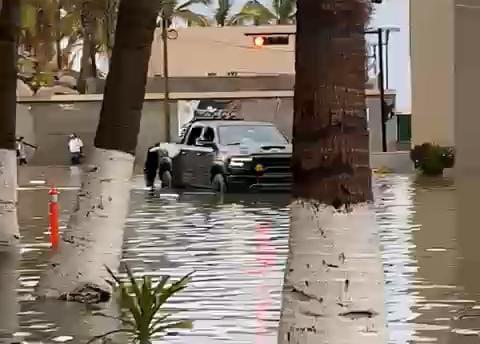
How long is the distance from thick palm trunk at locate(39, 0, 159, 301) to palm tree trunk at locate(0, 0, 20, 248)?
15.9ft

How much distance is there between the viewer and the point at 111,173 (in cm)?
1278

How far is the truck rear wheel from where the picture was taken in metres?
30.8

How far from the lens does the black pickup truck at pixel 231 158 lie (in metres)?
30.2

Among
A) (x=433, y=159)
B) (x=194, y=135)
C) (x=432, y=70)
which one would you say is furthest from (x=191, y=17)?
(x=194, y=135)

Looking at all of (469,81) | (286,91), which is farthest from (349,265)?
(286,91)

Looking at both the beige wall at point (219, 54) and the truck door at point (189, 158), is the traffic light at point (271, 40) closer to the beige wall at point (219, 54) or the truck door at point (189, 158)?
the beige wall at point (219, 54)

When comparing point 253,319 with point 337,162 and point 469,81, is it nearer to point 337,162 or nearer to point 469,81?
point 337,162

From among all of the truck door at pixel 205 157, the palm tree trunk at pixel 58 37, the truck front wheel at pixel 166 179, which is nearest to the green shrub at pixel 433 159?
the truck front wheel at pixel 166 179

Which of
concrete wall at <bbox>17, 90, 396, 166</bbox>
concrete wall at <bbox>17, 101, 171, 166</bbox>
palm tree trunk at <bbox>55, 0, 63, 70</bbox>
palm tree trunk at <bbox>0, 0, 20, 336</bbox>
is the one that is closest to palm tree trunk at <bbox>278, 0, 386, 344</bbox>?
palm tree trunk at <bbox>0, 0, 20, 336</bbox>

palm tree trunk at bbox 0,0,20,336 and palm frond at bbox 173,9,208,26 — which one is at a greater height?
palm frond at bbox 173,9,208,26

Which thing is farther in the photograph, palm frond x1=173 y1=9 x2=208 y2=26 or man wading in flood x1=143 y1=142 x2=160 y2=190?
palm frond x1=173 y1=9 x2=208 y2=26

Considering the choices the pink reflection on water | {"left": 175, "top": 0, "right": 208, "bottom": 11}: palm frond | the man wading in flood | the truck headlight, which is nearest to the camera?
the pink reflection on water

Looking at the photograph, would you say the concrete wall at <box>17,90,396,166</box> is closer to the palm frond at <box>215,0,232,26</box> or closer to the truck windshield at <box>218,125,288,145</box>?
the truck windshield at <box>218,125,288,145</box>

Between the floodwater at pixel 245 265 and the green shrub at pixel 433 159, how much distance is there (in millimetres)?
10925
